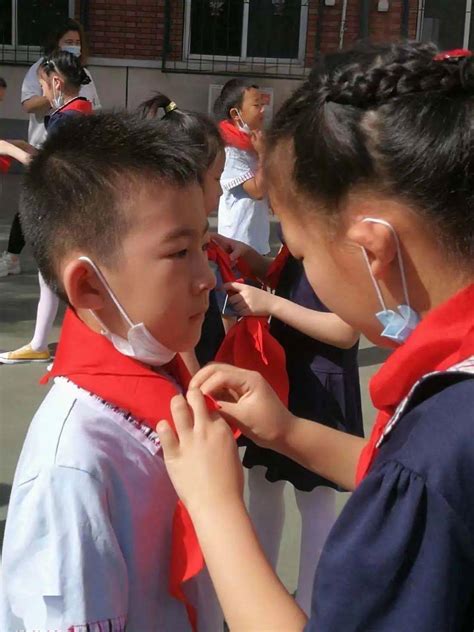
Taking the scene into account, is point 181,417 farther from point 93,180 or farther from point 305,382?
point 305,382

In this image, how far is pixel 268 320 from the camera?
270 centimetres

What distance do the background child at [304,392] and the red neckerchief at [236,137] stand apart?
2.20m

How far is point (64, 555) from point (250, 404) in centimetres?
42

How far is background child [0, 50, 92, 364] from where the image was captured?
16.9ft

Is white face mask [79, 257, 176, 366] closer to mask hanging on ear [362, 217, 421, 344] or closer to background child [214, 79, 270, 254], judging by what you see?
mask hanging on ear [362, 217, 421, 344]

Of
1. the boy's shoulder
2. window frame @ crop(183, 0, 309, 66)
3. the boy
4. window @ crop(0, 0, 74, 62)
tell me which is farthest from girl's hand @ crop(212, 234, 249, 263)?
window @ crop(0, 0, 74, 62)

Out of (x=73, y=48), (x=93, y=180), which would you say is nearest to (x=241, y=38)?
(x=73, y=48)

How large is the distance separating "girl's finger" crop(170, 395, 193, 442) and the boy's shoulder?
143 millimetres

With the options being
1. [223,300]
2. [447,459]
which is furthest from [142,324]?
[223,300]

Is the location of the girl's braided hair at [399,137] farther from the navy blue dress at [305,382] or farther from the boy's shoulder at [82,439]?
the navy blue dress at [305,382]

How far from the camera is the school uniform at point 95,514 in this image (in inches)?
51.9

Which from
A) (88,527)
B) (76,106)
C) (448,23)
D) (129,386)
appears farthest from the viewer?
(448,23)

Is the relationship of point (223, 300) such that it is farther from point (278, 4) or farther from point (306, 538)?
point (278, 4)

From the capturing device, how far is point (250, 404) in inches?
61.6
